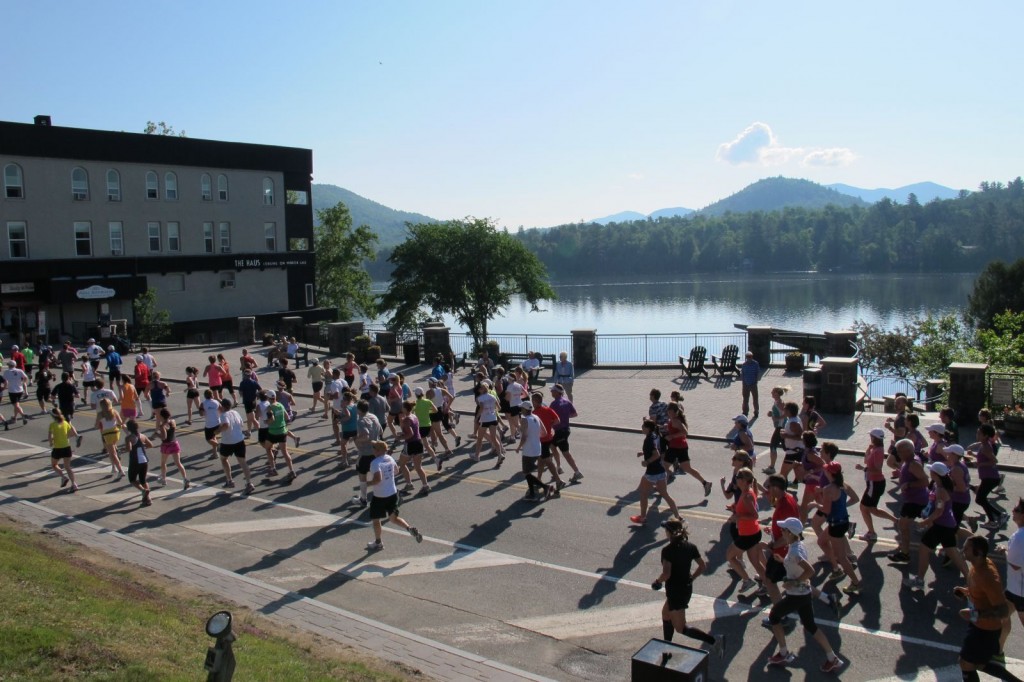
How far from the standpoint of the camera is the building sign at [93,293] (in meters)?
44.5

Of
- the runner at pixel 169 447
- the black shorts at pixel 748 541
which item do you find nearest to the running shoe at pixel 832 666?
the black shorts at pixel 748 541

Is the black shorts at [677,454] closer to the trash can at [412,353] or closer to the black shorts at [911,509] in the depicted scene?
the black shorts at [911,509]

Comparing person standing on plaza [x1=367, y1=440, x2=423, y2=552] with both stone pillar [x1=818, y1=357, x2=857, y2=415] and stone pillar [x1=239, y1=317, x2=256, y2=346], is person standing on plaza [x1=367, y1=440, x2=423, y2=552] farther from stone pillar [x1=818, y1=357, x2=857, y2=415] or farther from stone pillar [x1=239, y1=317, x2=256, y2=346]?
stone pillar [x1=239, y1=317, x2=256, y2=346]

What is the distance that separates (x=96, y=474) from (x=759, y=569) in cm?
1295

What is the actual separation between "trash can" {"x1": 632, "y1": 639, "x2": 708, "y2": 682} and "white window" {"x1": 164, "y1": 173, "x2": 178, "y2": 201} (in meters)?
50.2

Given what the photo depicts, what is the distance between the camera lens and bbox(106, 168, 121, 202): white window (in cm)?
4700

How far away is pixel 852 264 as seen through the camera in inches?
6235

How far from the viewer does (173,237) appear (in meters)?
50.5

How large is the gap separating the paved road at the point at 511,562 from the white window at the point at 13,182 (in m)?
32.0

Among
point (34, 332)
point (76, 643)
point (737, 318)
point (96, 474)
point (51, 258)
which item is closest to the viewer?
point (76, 643)

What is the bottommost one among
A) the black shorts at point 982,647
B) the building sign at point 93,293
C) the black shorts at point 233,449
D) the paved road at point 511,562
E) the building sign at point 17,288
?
the paved road at point 511,562

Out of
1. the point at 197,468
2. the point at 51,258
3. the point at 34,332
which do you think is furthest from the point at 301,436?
the point at 51,258

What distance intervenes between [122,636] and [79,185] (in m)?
45.1

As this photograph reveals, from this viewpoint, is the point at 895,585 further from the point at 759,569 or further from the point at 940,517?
the point at 759,569
